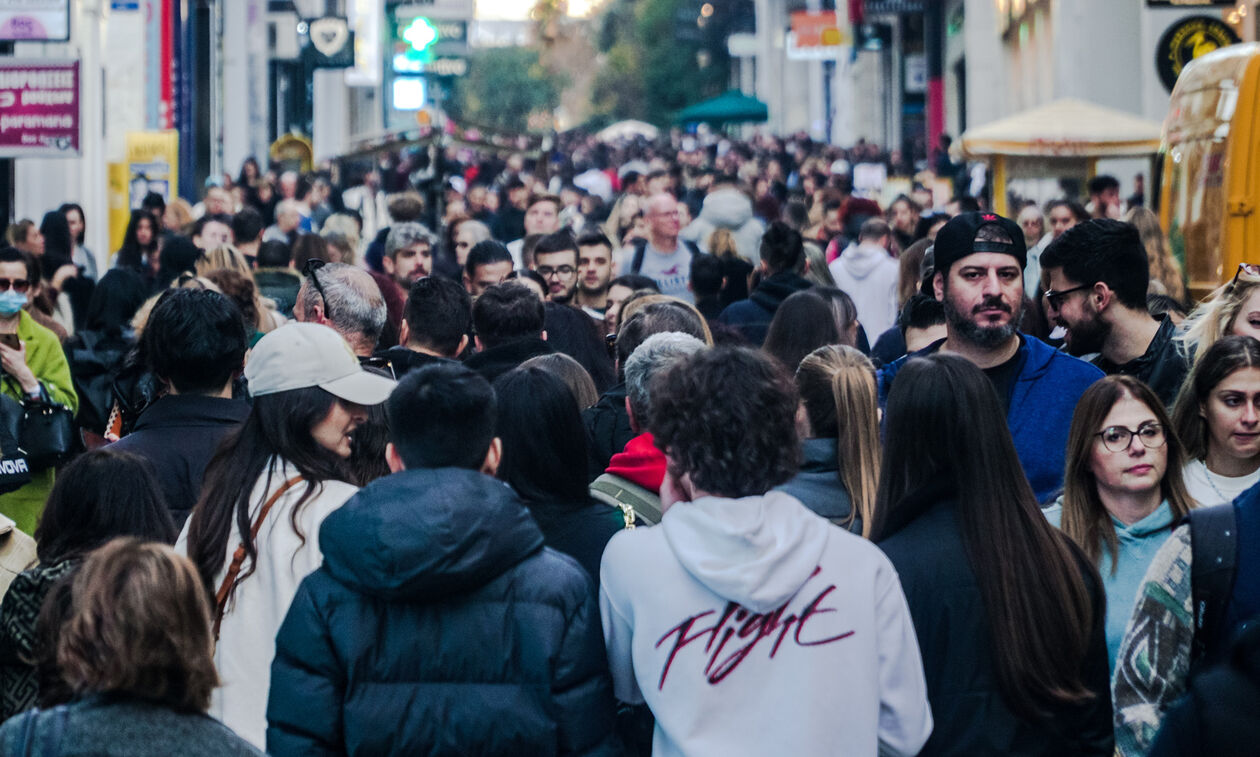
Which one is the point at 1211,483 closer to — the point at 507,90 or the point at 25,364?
the point at 25,364

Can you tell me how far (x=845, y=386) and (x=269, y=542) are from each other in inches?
65.4

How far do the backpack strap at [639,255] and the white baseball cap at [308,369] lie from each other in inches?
292

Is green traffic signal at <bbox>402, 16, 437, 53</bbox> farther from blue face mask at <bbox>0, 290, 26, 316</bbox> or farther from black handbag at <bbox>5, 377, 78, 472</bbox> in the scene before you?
black handbag at <bbox>5, 377, 78, 472</bbox>

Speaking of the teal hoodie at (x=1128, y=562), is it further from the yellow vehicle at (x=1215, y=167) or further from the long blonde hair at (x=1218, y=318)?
the yellow vehicle at (x=1215, y=167)

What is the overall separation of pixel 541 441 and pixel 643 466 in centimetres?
76

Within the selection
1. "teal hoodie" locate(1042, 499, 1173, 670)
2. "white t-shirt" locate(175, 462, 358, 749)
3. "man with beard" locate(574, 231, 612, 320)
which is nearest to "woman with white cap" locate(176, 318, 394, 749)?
"white t-shirt" locate(175, 462, 358, 749)

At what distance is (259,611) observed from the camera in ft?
13.0

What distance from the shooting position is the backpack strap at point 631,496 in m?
4.86

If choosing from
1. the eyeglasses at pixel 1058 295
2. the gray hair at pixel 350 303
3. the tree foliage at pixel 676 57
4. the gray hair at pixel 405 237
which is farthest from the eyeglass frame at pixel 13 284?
the tree foliage at pixel 676 57

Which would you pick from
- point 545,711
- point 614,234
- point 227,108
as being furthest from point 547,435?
point 227,108

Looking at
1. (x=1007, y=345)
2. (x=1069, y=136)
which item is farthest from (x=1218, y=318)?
(x=1069, y=136)

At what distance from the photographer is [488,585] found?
3.34m

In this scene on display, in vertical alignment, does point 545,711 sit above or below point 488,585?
below

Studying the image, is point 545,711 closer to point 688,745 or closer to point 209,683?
point 688,745
